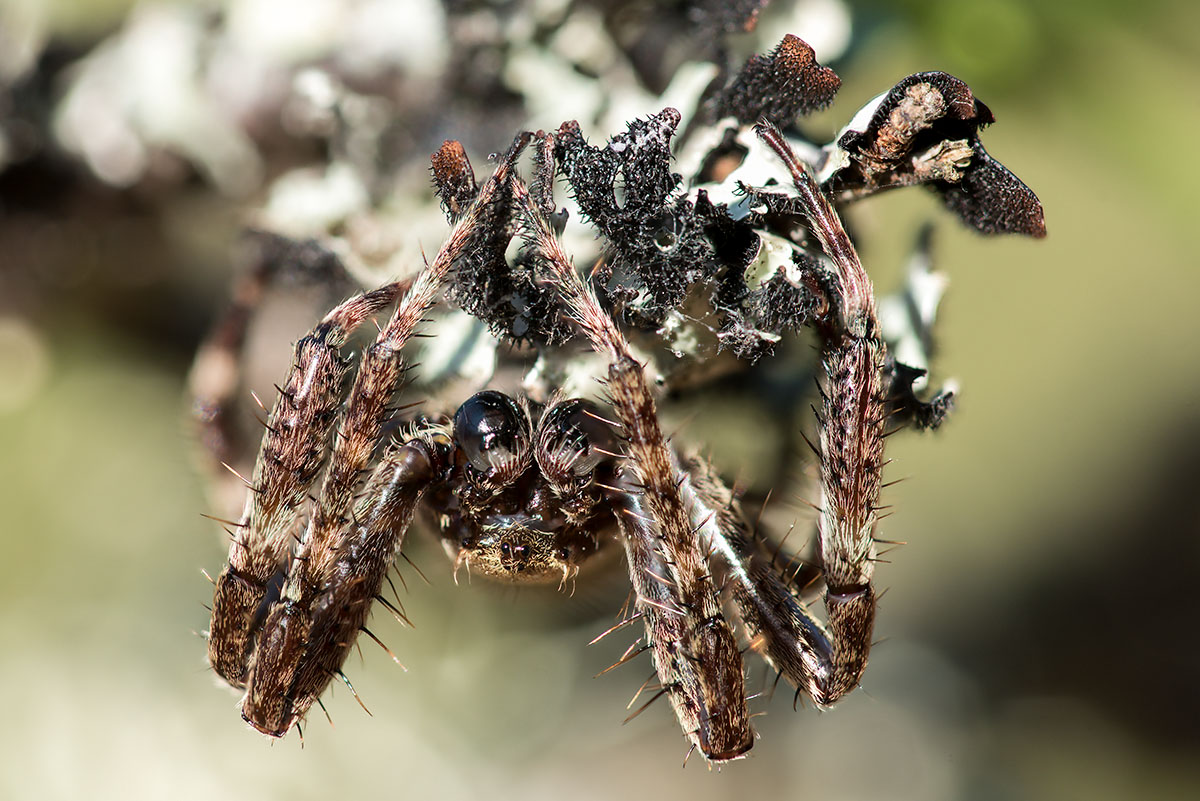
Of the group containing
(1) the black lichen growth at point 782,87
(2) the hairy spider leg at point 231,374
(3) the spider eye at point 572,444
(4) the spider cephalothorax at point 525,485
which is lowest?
(2) the hairy spider leg at point 231,374

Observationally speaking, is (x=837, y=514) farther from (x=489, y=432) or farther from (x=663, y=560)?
(x=489, y=432)

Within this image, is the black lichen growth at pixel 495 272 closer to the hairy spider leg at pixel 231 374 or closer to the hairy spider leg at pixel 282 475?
the hairy spider leg at pixel 282 475

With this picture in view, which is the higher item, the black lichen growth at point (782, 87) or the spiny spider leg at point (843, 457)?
the black lichen growth at point (782, 87)

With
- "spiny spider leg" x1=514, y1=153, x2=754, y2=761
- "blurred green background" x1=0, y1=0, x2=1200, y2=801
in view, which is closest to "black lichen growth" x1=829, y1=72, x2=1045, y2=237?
"spiny spider leg" x1=514, y1=153, x2=754, y2=761

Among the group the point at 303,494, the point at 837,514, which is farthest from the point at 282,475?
the point at 837,514

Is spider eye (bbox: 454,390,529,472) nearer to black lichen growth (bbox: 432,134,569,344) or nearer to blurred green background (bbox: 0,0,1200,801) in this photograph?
black lichen growth (bbox: 432,134,569,344)

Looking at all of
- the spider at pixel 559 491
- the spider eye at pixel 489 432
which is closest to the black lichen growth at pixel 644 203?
the spider at pixel 559 491

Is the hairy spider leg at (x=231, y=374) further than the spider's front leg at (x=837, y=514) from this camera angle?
Yes
